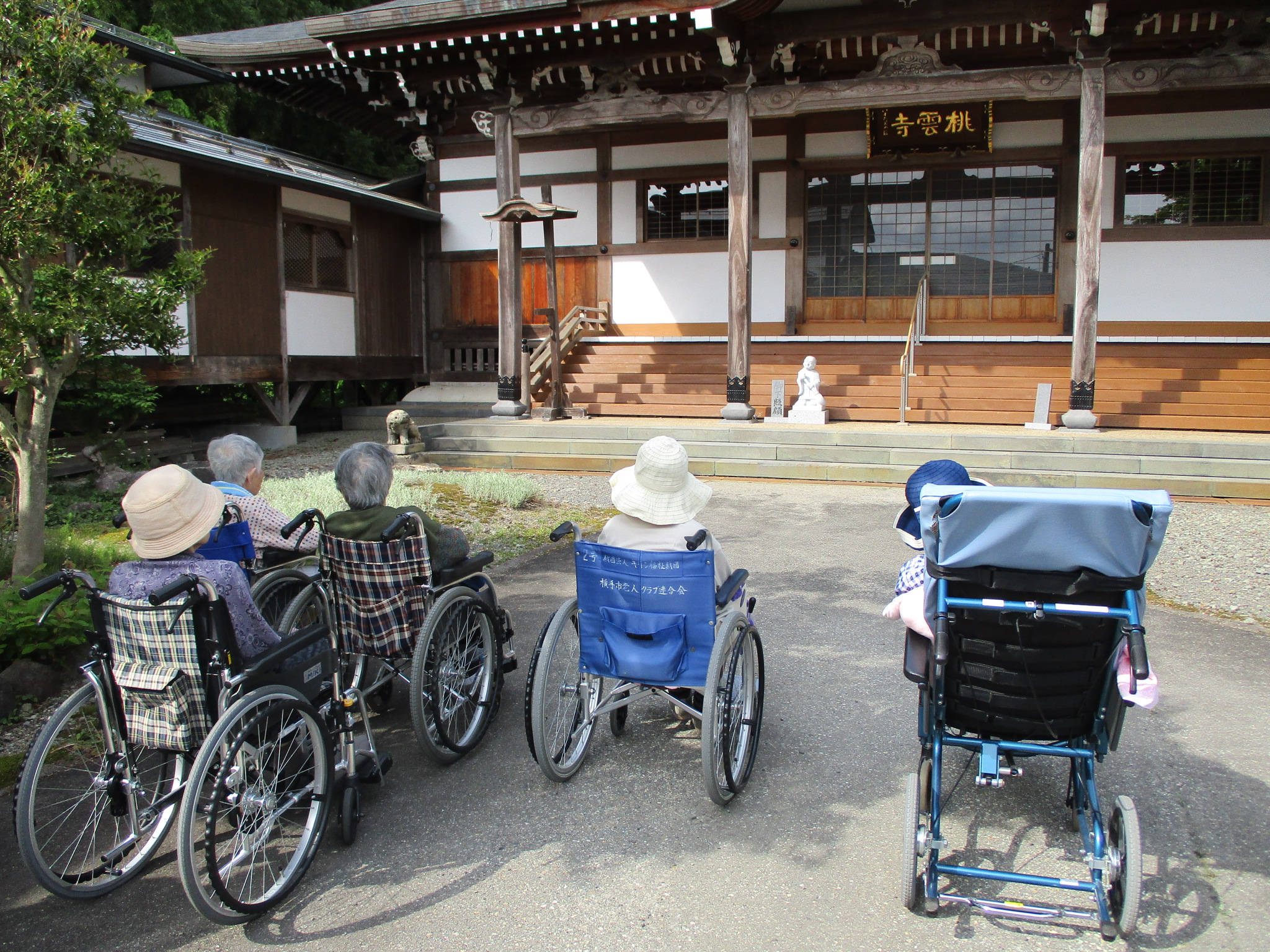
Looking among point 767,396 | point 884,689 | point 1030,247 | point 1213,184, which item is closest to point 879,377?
point 767,396

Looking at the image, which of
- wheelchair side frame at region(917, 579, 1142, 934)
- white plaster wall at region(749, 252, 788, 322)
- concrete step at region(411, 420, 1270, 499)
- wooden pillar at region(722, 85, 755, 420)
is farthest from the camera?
white plaster wall at region(749, 252, 788, 322)

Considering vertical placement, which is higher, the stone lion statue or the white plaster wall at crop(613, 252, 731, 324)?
the white plaster wall at crop(613, 252, 731, 324)

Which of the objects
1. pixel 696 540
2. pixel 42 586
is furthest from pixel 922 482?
pixel 42 586

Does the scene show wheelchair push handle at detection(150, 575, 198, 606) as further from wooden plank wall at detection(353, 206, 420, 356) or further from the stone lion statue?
wooden plank wall at detection(353, 206, 420, 356)

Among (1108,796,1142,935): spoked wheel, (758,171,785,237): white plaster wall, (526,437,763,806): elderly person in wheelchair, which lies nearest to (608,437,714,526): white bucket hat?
(526,437,763,806): elderly person in wheelchair

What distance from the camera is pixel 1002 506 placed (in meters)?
2.54

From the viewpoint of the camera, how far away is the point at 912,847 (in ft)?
8.39

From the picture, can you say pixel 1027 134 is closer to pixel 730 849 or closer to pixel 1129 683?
pixel 1129 683

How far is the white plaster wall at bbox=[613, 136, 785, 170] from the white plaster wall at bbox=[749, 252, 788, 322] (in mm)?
1545

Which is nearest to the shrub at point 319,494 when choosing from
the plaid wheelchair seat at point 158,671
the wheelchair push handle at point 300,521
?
the wheelchair push handle at point 300,521

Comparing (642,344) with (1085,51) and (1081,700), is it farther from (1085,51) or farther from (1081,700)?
(1081,700)

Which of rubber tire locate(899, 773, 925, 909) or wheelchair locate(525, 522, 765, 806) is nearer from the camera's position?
rubber tire locate(899, 773, 925, 909)

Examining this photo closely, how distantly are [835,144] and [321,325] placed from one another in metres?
8.46

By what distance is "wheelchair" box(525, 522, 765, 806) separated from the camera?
3152 mm
